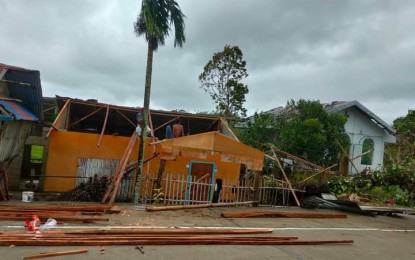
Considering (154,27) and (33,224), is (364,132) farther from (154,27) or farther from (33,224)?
(33,224)

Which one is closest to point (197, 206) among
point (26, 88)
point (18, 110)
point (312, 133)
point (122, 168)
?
point (122, 168)

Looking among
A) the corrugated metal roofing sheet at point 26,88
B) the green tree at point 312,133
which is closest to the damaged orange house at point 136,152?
the corrugated metal roofing sheet at point 26,88

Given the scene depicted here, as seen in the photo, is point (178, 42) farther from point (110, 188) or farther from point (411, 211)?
point (411, 211)

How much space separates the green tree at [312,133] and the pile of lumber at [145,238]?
1323 cm

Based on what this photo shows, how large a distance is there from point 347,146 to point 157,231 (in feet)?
60.5

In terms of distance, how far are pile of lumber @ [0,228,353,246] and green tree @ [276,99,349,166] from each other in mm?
13231

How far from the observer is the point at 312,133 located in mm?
22219

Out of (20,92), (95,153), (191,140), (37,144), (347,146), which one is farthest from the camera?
(347,146)

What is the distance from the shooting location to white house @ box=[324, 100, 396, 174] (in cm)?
2745

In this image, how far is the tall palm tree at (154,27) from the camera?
14.6 metres

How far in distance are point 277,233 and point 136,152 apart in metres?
8.82

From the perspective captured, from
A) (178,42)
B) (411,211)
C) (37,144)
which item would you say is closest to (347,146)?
(411,211)

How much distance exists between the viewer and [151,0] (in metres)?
14.6

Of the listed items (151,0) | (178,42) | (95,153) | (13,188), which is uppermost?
(151,0)
